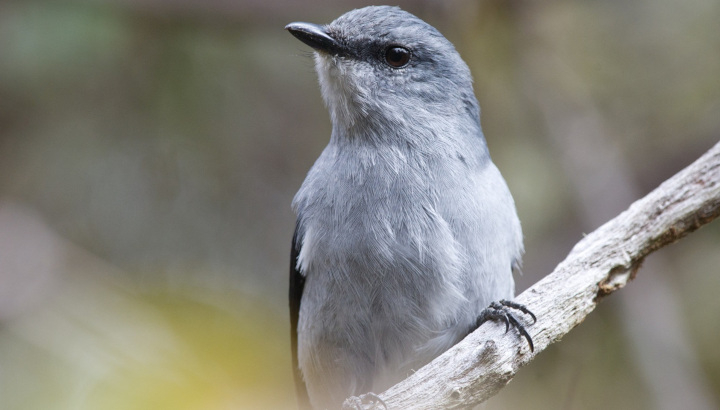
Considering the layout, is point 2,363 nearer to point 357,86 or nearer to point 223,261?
point 223,261

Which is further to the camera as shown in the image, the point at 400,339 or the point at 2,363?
the point at 2,363

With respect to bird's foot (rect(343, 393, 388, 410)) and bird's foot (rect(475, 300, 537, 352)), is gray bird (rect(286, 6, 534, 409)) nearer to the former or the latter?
bird's foot (rect(475, 300, 537, 352))

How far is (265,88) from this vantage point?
5734mm

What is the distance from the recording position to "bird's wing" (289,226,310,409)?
3.49 metres

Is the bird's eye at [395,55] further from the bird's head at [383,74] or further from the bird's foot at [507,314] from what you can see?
the bird's foot at [507,314]

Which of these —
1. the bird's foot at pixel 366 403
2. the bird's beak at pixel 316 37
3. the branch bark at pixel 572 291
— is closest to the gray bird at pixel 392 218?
the bird's beak at pixel 316 37

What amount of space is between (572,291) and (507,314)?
0.29 metres

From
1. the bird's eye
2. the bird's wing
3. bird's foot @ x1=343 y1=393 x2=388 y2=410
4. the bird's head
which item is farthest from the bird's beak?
bird's foot @ x1=343 y1=393 x2=388 y2=410

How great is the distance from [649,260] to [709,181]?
7.66 feet

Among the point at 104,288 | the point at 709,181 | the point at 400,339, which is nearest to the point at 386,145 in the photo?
the point at 400,339

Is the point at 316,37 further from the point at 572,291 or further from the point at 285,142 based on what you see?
the point at 285,142

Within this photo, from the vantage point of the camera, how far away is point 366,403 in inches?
109

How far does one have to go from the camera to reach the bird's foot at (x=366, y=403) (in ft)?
8.81

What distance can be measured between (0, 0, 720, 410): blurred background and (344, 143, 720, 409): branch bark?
1.50m
